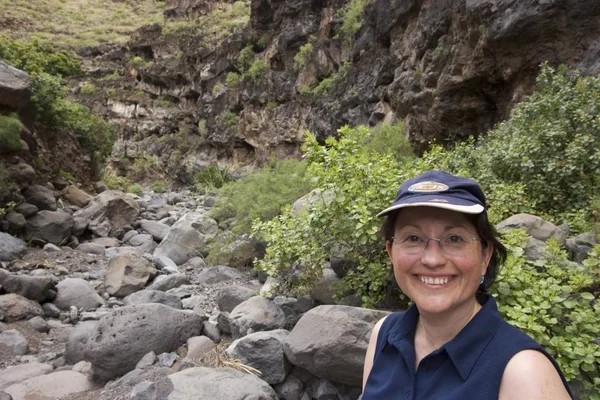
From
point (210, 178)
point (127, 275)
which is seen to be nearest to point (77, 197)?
point (127, 275)

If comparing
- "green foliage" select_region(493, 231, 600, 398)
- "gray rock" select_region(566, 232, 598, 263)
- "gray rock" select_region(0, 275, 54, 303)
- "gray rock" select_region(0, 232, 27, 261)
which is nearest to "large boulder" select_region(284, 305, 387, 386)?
"green foliage" select_region(493, 231, 600, 398)

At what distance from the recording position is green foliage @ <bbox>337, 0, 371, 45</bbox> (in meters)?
19.4

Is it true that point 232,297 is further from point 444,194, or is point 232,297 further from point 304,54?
point 304,54

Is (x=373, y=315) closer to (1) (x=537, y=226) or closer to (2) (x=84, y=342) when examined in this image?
(1) (x=537, y=226)

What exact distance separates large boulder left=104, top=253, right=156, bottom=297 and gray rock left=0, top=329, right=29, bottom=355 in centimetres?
211

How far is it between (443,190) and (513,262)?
6.24ft

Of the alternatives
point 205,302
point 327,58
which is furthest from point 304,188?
point 327,58

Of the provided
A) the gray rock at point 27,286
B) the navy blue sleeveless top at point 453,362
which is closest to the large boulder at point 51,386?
the gray rock at point 27,286

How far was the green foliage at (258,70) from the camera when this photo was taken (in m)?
27.6

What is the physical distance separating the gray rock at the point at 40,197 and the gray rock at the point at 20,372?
27.5ft

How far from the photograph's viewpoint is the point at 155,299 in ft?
22.7

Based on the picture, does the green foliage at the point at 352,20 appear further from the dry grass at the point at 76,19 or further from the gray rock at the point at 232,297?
the dry grass at the point at 76,19

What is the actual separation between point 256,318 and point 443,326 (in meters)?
3.51

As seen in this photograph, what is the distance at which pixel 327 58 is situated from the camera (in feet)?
74.0
